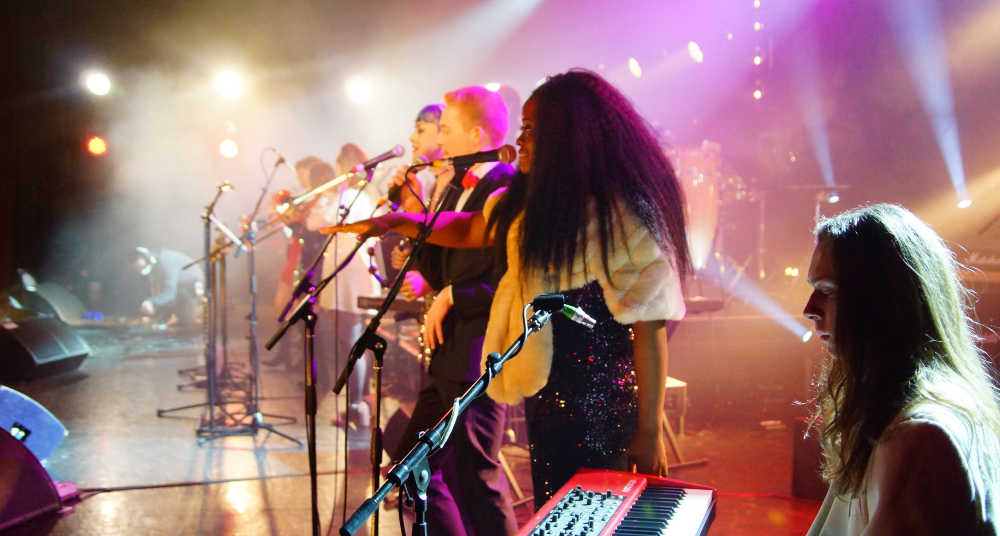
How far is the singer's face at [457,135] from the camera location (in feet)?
9.14

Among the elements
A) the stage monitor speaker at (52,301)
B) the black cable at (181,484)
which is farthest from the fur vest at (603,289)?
the stage monitor speaker at (52,301)

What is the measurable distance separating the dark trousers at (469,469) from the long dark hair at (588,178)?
78 centimetres

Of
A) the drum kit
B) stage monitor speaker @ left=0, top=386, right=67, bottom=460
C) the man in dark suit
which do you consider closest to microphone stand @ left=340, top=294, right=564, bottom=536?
the man in dark suit

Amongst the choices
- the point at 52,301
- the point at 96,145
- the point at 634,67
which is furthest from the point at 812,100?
the point at 52,301

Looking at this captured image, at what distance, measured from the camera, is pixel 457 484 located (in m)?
2.57

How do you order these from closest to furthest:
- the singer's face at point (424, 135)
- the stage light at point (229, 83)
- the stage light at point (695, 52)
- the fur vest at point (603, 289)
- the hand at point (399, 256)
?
the fur vest at point (603, 289) < the hand at point (399, 256) < the singer's face at point (424, 135) < the stage light at point (695, 52) < the stage light at point (229, 83)

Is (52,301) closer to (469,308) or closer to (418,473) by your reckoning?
(469,308)

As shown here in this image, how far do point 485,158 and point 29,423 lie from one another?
3.25 meters

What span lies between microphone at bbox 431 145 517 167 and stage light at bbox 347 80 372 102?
875 centimetres

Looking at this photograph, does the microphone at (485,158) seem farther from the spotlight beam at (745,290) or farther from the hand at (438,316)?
the spotlight beam at (745,290)

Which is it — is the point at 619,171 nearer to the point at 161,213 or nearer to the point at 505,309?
the point at 505,309

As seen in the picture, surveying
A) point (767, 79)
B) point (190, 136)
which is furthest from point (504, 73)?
point (190, 136)

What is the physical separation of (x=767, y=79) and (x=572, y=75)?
761 centimetres

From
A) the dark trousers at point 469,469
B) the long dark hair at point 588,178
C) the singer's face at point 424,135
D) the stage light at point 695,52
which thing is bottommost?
the dark trousers at point 469,469
